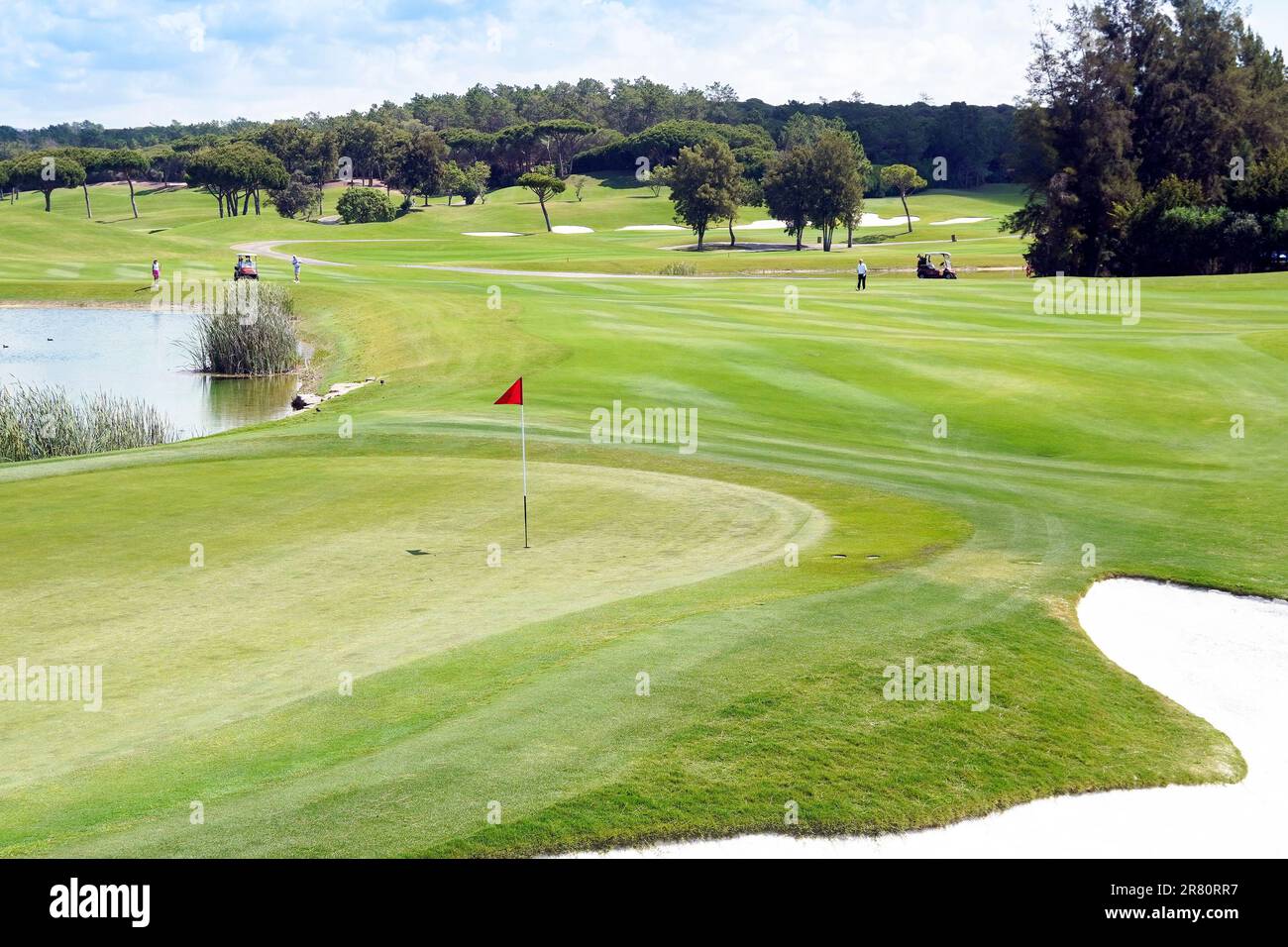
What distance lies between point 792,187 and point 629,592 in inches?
4534

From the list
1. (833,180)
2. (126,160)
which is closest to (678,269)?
(833,180)

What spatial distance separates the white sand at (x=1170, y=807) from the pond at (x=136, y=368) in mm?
33317

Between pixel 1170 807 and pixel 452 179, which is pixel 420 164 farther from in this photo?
pixel 1170 807

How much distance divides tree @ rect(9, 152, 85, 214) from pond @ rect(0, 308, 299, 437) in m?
99.9

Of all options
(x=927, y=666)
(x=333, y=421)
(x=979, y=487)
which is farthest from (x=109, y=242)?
(x=927, y=666)

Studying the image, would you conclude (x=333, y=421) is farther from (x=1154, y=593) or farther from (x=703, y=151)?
(x=703, y=151)

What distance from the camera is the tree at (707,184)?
126806mm

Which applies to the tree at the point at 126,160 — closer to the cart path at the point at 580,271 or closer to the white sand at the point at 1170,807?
the cart path at the point at 580,271

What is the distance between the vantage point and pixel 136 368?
53406 mm

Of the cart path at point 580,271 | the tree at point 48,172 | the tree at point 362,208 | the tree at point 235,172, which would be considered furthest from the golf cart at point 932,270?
the tree at point 48,172

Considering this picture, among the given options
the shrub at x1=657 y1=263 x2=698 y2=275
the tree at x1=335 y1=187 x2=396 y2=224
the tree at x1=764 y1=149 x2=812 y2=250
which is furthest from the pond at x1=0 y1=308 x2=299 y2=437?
the tree at x1=335 y1=187 x2=396 y2=224

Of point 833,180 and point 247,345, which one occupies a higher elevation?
point 833,180

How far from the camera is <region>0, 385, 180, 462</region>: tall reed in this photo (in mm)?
33219

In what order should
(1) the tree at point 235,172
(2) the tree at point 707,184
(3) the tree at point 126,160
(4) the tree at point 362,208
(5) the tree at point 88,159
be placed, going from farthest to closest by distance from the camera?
1. (3) the tree at point 126,160
2. (5) the tree at point 88,159
3. (4) the tree at point 362,208
4. (1) the tree at point 235,172
5. (2) the tree at point 707,184
